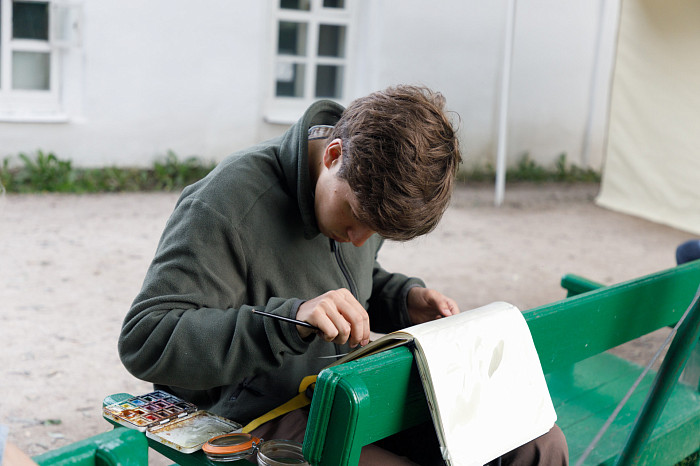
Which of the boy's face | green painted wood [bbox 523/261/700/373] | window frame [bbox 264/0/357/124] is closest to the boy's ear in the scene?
the boy's face

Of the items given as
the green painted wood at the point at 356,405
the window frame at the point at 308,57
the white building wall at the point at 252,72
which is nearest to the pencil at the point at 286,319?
the green painted wood at the point at 356,405

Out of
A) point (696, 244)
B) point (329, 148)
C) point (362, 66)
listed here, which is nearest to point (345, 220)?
point (329, 148)

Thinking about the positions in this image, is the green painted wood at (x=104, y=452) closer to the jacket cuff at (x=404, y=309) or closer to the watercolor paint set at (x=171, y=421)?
the watercolor paint set at (x=171, y=421)

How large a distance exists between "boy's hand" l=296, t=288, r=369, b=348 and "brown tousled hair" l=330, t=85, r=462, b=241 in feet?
0.62

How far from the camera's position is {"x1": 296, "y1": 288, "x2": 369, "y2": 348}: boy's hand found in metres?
1.44

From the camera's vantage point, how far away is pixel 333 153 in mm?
1635

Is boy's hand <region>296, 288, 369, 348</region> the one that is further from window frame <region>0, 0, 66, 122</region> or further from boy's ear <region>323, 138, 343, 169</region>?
window frame <region>0, 0, 66, 122</region>

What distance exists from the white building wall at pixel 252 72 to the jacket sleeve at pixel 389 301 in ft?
20.2

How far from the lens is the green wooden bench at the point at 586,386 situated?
127 cm

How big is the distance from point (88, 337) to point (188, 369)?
8.99 ft

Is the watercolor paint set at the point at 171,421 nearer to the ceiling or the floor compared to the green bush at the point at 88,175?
nearer to the ceiling

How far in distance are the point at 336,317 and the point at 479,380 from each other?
0.99ft

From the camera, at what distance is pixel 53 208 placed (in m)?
6.62

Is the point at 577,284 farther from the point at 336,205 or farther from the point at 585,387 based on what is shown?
the point at 336,205
